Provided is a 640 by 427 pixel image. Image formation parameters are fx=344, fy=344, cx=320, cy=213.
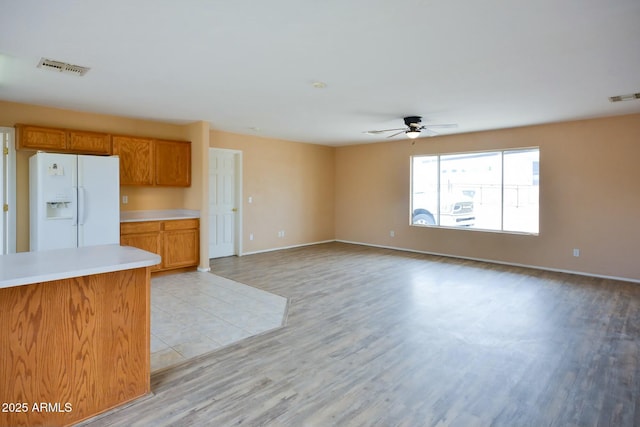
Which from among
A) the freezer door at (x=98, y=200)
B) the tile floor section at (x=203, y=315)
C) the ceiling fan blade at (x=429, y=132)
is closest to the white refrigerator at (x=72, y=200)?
the freezer door at (x=98, y=200)

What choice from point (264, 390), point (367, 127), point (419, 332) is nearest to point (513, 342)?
point (419, 332)

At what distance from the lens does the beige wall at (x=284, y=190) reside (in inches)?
287

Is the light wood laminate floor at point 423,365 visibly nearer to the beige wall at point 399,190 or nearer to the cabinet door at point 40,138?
the beige wall at point 399,190

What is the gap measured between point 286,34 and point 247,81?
121 centimetres

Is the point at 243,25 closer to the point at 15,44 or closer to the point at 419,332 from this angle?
the point at 15,44

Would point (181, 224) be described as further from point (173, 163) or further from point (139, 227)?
point (173, 163)

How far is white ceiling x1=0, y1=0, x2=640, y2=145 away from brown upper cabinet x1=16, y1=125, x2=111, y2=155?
14.5 inches

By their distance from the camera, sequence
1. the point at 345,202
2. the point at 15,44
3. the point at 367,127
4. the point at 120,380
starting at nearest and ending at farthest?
the point at 120,380 → the point at 15,44 → the point at 367,127 → the point at 345,202

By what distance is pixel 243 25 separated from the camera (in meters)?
2.43

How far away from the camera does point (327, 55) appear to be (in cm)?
295

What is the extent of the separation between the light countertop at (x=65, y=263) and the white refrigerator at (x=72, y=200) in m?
2.41

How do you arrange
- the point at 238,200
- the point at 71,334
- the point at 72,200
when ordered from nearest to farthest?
1. the point at 71,334
2. the point at 72,200
3. the point at 238,200

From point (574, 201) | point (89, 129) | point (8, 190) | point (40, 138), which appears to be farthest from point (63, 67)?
point (574, 201)

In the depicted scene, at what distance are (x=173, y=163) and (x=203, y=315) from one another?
302 centimetres
